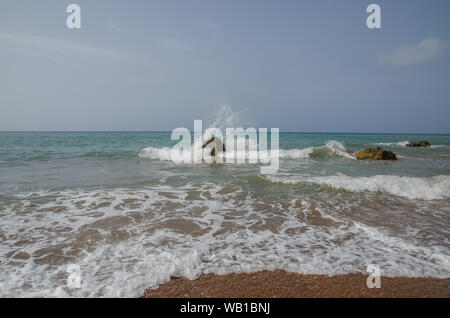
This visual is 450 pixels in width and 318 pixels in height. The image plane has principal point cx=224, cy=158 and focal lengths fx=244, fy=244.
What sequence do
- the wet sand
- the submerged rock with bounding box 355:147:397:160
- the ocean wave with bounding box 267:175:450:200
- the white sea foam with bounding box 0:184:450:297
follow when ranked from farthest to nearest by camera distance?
the submerged rock with bounding box 355:147:397:160 → the ocean wave with bounding box 267:175:450:200 → the white sea foam with bounding box 0:184:450:297 → the wet sand

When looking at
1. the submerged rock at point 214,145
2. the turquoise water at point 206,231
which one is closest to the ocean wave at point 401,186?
the turquoise water at point 206,231

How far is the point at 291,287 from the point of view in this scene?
7.97 ft

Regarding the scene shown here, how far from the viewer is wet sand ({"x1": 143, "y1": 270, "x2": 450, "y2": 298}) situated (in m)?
2.33

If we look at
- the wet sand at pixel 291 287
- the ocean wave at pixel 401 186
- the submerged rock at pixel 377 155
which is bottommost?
the wet sand at pixel 291 287

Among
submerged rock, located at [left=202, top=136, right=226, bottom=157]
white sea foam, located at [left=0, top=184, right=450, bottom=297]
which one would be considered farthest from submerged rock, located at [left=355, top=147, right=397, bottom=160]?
white sea foam, located at [left=0, top=184, right=450, bottom=297]

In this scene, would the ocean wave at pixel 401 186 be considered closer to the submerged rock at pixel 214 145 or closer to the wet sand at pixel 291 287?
the wet sand at pixel 291 287

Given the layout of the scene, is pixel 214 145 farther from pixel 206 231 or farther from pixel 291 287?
pixel 291 287

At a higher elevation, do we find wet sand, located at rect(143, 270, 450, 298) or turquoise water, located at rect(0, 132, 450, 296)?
turquoise water, located at rect(0, 132, 450, 296)

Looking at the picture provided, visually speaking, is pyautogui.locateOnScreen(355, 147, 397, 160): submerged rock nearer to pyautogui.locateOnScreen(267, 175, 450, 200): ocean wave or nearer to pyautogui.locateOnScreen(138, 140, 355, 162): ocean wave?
pyautogui.locateOnScreen(138, 140, 355, 162): ocean wave

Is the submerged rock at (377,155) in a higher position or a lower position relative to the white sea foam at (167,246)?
higher

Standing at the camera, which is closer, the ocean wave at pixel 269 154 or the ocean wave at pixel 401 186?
the ocean wave at pixel 401 186

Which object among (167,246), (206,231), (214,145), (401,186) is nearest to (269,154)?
(214,145)

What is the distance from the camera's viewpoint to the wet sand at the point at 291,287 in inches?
91.6
